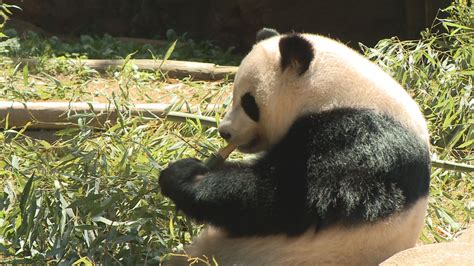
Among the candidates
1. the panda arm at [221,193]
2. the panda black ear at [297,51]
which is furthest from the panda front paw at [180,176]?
the panda black ear at [297,51]

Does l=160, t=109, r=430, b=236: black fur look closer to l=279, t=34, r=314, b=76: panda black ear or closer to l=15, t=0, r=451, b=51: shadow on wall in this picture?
l=279, t=34, r=314, b=76: panda black ear

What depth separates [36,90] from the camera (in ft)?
23.9

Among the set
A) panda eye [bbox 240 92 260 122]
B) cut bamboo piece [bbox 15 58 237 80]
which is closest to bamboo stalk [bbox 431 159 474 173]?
panda eye [bbox 240 92 260 122]

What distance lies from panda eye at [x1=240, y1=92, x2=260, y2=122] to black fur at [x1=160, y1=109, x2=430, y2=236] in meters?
0.25

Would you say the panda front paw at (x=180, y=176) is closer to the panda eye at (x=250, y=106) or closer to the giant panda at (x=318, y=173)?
the giant panda at (x=318, y=173)

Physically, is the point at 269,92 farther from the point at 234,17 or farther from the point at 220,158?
the point at 234,17

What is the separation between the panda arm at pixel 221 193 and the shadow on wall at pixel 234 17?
694 cm

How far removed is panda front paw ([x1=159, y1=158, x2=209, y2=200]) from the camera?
3764 mm

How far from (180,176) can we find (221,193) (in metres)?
0.28

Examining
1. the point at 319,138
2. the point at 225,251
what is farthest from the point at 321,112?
the point at 225,251

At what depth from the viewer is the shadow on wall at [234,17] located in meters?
11.2

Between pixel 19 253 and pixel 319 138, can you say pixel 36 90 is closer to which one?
pixel 19 253

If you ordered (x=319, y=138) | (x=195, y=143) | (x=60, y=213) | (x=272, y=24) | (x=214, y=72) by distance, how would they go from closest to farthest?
(x=319, y=138) < (x=60, y=213) < (x=195, y=143) < (x=214, y=72) < (x=272, y=24)

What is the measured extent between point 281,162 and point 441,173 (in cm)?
214
